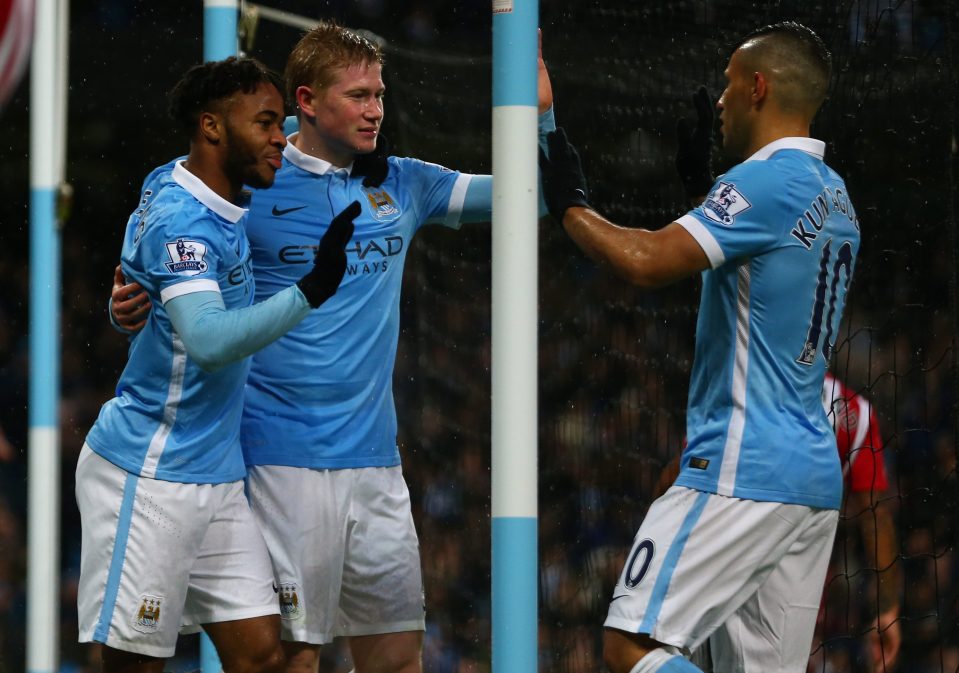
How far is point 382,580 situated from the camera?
418cm

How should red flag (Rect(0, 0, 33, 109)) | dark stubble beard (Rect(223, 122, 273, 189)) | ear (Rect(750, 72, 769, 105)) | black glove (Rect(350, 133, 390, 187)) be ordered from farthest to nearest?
black glove (Rect(350, 133, 390, 187))
dark stubble beard (Rect(223, 122, 273, 189))
ear (Rect(750, 72, 769, 105))
red flag (Rect(0, 0, 33, 109))

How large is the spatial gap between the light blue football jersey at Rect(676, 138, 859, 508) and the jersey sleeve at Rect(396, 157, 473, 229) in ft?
2.81

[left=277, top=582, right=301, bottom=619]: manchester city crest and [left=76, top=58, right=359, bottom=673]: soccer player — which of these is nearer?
[left=76, top=58, right=359, bottom=673]: soccer player

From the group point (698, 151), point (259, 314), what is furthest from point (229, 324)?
point (698, 151)

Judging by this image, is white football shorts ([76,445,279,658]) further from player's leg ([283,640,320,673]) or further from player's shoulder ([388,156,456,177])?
player's shoulder ([388,156,456,177])

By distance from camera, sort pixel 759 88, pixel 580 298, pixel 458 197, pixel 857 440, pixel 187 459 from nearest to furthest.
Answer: pixel 759 88
pixel 187 459
pixel 458 197
pixel 857 440
pixel 580 298

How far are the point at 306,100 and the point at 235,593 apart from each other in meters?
1.24

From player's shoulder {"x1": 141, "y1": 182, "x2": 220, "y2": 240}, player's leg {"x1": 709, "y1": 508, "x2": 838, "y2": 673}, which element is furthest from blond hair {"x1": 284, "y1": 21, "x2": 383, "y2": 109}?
player's leg {"x1": 709, "y1": 508, "x2": 838, "y2": 673}

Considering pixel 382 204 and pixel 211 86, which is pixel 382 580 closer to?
pixel 382 204

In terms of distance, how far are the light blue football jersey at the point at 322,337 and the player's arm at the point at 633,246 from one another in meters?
0.67

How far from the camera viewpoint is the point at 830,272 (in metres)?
3.65

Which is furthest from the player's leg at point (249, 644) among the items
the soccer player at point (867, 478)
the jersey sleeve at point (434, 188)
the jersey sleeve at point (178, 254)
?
the soccer player at point (867, 478)

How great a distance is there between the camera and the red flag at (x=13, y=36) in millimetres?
2594

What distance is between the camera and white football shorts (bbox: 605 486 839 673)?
3523mm
